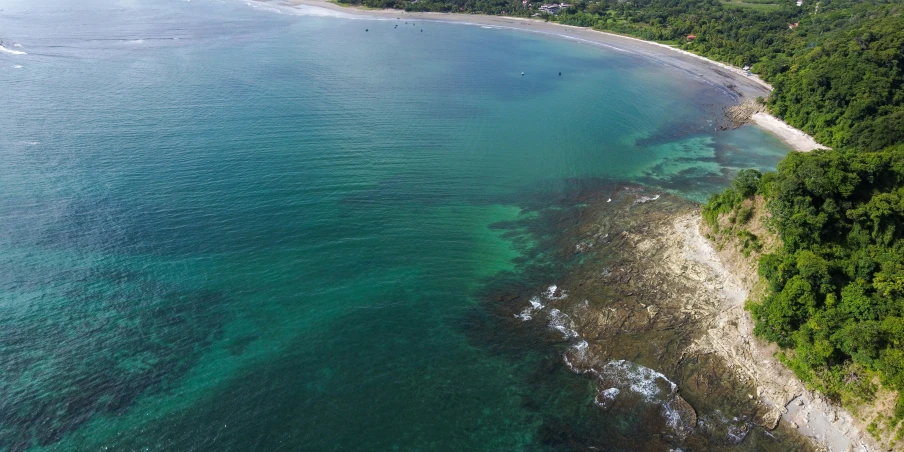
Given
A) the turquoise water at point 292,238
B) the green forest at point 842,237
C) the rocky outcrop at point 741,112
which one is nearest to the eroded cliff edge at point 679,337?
the green forest at point 842,237

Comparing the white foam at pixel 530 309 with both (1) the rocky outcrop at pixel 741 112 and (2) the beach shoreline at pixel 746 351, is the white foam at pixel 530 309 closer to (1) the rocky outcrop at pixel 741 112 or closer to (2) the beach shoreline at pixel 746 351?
(2) the beach shoreline at pixel 746 351

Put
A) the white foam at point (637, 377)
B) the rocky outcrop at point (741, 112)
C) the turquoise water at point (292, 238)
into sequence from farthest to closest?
the rocky outcrop at point (741, 112), the white foam at point (637, 377), the turquoise water at point (292, 238)

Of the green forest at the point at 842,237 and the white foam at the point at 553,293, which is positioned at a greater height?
the green forest at the point at 842,237

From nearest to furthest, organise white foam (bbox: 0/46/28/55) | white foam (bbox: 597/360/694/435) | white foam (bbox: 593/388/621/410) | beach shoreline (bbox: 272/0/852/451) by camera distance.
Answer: beach shoreline (bbox: 272/0/852/451) < white foam (bbox: 597/360/694/435) < white foam (bbox: 593/388/621/410) < white foam (bbox: 0/46/28/55)

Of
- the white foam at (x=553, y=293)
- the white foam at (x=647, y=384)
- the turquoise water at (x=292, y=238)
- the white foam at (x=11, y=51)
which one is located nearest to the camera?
the white foam at (x=647, y=384)

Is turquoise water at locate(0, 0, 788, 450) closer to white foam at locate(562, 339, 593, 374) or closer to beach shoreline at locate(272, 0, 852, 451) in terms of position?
white foam at locate(562, 339, 593, 374)

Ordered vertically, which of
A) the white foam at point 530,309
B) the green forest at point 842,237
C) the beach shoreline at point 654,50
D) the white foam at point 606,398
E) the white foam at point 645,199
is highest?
the beach shoreline at point 654,50

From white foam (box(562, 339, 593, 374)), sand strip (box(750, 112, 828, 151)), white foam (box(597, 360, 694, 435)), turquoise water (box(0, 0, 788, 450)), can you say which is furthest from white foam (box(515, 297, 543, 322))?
sand strip (box(750, 112, 828, 151))
